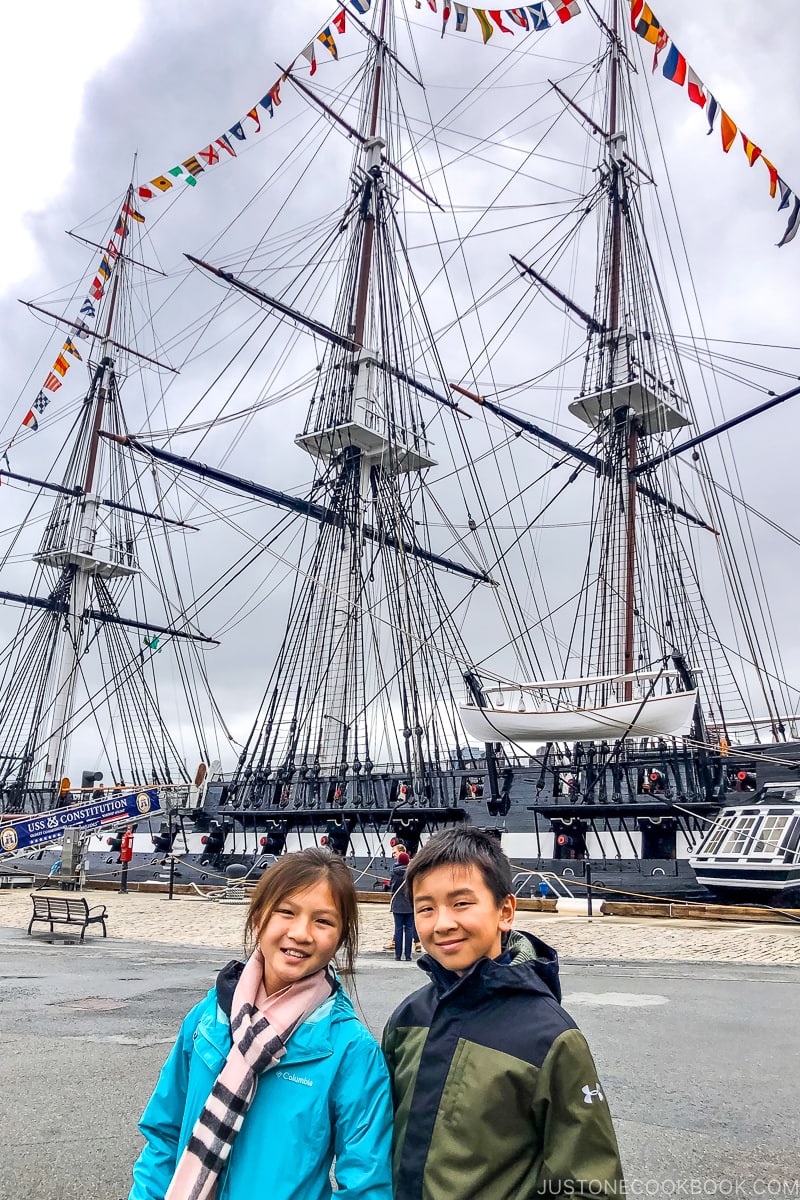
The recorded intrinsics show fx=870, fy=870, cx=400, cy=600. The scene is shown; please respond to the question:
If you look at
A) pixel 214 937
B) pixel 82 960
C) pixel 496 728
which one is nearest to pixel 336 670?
pixel 496 728

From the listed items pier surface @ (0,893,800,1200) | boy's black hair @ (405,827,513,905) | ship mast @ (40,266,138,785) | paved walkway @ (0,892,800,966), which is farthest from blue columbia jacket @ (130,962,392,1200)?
ship mast @ (40,266,138,785)

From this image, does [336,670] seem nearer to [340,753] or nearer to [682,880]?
[340,753]

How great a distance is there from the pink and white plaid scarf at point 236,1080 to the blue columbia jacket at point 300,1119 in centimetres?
4

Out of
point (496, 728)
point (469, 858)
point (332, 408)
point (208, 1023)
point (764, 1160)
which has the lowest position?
point (764, 1160)

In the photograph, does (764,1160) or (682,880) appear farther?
(682,880)

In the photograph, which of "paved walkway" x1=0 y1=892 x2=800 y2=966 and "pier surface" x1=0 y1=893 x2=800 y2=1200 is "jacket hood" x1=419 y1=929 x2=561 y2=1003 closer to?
"pier surface" x1=0 y1=893 x2=800 y2=1200

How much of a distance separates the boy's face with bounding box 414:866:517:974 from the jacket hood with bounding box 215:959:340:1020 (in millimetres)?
308

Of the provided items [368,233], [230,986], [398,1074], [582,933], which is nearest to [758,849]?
[582,933]

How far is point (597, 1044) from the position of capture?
18.7 feet

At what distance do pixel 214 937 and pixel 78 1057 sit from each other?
9.12m

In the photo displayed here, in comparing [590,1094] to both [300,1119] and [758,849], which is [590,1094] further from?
[758,849]

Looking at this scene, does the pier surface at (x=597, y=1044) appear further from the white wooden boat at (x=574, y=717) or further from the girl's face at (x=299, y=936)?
the white wooden boat at (x=574, y=717)

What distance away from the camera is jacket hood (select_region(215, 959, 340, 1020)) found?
2.25 meters

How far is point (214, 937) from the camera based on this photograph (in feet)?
45.3
